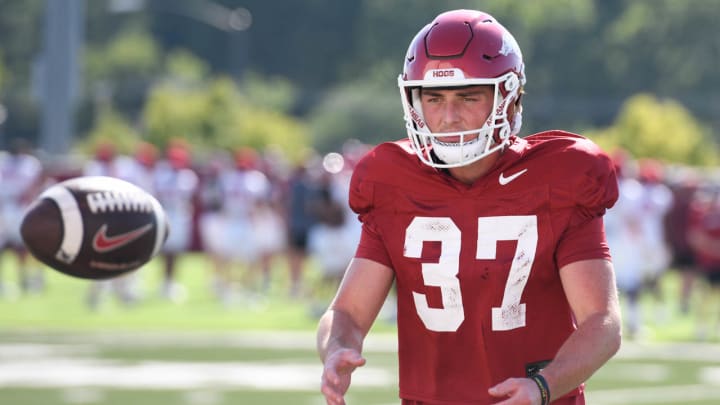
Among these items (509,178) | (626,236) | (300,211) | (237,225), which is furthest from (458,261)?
(237,225)

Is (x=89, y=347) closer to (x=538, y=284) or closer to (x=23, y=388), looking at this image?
(x=23, y=388)

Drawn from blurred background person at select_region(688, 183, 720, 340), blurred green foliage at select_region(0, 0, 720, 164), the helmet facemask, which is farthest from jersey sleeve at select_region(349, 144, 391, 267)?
blurred green foliage at select_region(0, 0, 720, 164)

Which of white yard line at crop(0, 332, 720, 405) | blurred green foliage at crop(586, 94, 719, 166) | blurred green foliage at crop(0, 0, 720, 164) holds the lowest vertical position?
white yard line at crop(0, 332, 720, 405)

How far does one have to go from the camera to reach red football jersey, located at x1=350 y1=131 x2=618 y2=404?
11.6 ft

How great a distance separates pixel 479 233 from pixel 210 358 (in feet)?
26.9

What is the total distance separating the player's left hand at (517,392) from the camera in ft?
10.3

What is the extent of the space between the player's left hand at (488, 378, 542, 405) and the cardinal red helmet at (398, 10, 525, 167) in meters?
0.57

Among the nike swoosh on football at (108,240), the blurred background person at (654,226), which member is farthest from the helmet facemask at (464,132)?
the blurred background person at (654,226)

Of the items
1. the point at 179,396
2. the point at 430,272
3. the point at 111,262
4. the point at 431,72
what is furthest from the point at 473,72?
the point at 179,396

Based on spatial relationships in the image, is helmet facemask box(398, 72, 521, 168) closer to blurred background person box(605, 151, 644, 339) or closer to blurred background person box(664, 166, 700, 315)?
blurred background person box(605, 151, 644, 339)

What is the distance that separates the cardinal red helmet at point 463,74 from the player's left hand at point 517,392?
569mm

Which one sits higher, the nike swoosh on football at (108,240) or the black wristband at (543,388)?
the nike swoosh on football at (108,240)

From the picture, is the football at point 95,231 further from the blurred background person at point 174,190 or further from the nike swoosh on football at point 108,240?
the blurred background person at point 174,190

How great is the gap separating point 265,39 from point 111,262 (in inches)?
2395
